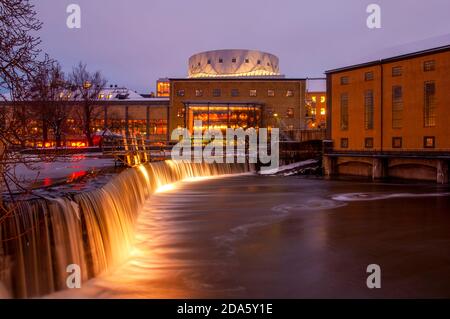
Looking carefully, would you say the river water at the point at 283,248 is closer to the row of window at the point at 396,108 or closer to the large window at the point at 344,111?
the row of window at the point at 396,108

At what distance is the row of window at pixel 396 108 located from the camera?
3431cm

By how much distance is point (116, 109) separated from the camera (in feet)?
271

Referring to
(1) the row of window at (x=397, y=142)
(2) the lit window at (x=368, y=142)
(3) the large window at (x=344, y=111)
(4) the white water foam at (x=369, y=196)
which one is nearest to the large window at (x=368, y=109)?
(2) the lit window at (x=368, y=142)

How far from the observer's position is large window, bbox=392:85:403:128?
36562 mm

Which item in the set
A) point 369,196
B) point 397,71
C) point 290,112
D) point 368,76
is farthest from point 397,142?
point 290,112

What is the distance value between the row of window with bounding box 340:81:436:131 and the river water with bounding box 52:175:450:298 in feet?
30.8

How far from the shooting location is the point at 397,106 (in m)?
36.9

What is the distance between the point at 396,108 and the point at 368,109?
2.86 m

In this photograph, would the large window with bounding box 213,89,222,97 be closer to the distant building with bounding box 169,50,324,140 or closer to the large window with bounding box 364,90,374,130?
the distant building with bounding box 169,50,324,140

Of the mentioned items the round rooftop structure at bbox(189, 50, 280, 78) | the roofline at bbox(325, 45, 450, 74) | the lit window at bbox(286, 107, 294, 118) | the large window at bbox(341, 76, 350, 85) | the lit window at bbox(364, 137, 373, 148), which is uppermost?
the round rooftop structure at bbox(189, 50, 280, 78)

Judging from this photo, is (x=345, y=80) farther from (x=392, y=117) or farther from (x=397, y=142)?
(x=397, y=142)

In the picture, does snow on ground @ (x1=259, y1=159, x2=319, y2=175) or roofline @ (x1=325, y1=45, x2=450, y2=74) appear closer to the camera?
roofline @ (x1=325, y1=45, x2=450, y2=74)

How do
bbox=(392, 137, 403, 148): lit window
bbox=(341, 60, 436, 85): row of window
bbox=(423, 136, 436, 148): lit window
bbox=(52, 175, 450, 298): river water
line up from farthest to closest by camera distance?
bbox=(392, 137, 403, 148): lit window, bbox=(341, 60, 436, 85): row of window, bbox=(423, 136, 436, 148): lit window, bbox=(52, 175, 450, 298): river water

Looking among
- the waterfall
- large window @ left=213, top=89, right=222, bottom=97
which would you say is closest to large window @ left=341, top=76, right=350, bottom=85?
the waterfall
